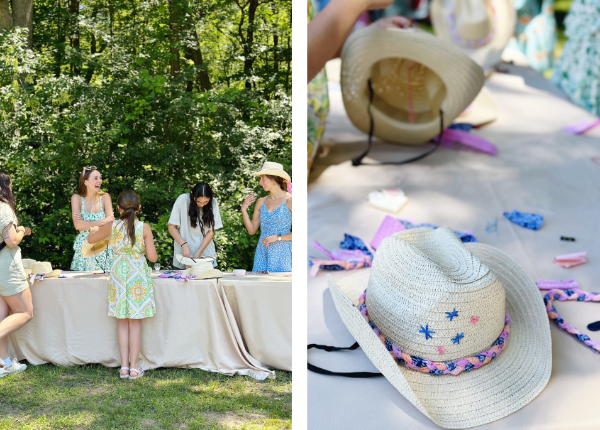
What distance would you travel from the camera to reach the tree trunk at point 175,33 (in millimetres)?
4104

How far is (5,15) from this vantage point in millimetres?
3844

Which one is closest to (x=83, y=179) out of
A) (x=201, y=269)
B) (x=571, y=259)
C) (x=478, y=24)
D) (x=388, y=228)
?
(x=201, y=269)

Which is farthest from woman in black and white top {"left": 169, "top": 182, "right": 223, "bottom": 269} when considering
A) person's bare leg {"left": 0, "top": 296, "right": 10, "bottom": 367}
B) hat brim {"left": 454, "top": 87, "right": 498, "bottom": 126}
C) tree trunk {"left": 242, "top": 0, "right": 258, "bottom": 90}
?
hat brim {"left": 454, "top": 87, "right": 498, "bottom": 126}

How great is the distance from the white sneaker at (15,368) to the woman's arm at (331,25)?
2097 mm

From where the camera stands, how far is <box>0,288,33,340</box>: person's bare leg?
2686 mm

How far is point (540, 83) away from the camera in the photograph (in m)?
4.92

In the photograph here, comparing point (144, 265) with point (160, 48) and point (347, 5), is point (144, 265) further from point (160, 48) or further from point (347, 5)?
point (160, 48)

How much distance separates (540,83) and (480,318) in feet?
12.7

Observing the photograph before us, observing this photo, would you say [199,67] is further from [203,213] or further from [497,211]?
[497,211]

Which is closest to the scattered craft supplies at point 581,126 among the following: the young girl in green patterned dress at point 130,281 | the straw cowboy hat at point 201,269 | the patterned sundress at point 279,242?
the patterned sundress at point 279,242

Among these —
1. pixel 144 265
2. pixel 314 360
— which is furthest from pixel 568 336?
pixel 144 265

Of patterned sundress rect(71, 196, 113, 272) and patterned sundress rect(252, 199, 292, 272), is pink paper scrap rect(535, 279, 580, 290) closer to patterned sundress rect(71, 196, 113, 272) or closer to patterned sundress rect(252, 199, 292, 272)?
patterned sundress rect(252, 199, 292, 272)

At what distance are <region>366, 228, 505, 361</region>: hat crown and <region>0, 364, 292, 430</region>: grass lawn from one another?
2.58ft

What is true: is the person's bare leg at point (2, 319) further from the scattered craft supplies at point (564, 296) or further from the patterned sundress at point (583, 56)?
the patterned sundress at point (583, 56)
